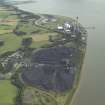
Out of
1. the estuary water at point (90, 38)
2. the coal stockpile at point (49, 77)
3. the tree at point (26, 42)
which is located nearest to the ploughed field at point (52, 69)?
the coal stockpile at point (49, 77)

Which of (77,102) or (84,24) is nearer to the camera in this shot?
(77,102)

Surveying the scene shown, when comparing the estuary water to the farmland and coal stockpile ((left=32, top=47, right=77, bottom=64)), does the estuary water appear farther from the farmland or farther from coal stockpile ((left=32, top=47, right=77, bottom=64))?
coal stockpile ((left=32, top=47, right=77, bottom=64))

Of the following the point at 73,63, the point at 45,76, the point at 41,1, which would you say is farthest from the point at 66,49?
the point at 41,1

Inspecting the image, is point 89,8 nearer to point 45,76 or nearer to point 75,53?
point 75,53

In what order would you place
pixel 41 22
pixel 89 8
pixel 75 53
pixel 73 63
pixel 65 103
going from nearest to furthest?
pixel 65 103 < pixel 73 63 < pixel 75 53 < pixel 41 22 < pixel 89 8

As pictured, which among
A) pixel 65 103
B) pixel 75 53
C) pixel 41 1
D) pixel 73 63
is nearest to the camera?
pixel 65 103

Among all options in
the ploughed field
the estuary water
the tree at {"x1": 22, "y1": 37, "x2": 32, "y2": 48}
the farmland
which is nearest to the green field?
the farmland
